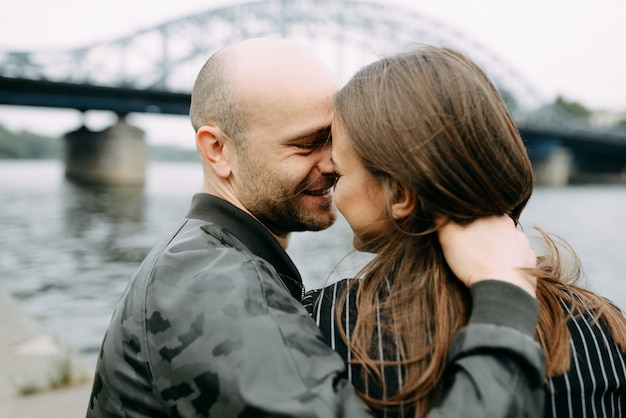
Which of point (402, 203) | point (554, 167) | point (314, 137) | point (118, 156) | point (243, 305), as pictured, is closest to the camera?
point (243, 305)

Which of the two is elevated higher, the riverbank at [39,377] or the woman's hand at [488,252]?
the woman's hand at [488,252]

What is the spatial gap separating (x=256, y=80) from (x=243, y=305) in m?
1.06

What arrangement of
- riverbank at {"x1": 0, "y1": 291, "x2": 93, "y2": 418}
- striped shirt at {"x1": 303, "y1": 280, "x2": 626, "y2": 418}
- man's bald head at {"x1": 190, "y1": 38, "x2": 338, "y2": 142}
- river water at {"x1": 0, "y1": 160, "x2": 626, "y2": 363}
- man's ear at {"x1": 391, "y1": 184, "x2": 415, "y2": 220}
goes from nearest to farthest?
striped shirt at {"x1": 303, "y1": 280, "x2": 626, "y2": 418} → man's ear at {"x1": 391, "y1": 184, "x2": 415, "y2": 220} → man's bald head at {"x1": 190, "y1": 38, "x2": 338, "y2": 142} → riverbank at {"x1": 0, "y1": 291, "x2": 93, "y2": 418} → river water at {"x1": 0, "y1": 160, "x2": 626, "y2": 363}

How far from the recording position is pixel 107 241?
49.1ft

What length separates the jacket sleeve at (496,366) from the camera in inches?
46.6

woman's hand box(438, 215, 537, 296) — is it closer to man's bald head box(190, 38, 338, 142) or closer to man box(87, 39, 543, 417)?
man box(87, 39, 543, 417)

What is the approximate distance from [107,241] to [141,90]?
25.1 meters

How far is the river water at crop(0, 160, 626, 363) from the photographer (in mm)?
7418

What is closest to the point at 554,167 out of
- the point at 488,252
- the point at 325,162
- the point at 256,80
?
the point at 325,162

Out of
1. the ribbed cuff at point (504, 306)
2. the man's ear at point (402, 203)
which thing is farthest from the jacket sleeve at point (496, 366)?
the man's ear at point (402, 203)

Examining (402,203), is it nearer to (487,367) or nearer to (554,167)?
(487,367)

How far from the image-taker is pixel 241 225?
184 centimetres

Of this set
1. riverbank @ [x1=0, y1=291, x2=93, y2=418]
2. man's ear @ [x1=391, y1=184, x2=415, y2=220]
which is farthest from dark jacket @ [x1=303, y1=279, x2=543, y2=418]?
riverbank @ [x1=0, y1=291, x2=93, y2=418]

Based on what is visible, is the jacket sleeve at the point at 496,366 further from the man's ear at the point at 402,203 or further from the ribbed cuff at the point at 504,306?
the man's ear at the point at 402,203
